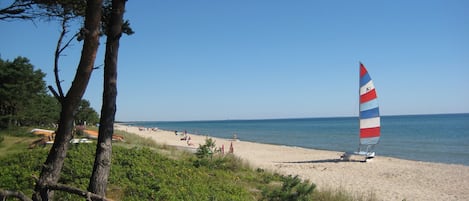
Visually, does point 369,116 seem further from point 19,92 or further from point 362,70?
point 19,92

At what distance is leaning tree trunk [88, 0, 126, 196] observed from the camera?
3.82 m

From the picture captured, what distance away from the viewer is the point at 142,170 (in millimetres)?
6996

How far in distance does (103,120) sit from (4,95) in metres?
20.3

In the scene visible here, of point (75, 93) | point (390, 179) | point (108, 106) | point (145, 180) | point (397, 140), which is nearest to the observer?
point (75, 93)

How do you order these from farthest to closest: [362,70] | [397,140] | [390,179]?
[397,140] < [362,70] < [390,179]

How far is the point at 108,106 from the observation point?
3998mm

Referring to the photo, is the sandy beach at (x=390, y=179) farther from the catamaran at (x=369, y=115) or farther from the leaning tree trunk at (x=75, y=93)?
the leaning tree trunk at (x=75, y=93)

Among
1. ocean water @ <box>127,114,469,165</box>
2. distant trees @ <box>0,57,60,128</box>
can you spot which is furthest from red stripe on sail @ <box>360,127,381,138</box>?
distant trees @ <box>0,57,60,128</box>

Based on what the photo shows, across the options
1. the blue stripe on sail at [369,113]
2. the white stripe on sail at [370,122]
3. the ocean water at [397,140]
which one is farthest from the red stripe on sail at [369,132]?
the ocean water at [397,140]

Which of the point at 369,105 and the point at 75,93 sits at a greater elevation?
the point at 369,105

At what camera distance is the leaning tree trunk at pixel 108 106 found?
382 centimetres

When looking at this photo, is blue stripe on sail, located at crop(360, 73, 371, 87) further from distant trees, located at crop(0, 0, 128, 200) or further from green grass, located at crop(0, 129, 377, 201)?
distant trees, located at crop(0, 0, 128, 200)

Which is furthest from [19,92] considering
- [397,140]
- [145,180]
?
[397,140]

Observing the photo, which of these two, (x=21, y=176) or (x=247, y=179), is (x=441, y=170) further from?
(x=21, y=176)
